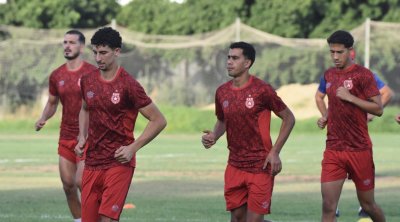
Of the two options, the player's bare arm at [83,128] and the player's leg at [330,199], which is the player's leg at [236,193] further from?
the player's bare arm at [83,128]

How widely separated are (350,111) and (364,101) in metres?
0.21

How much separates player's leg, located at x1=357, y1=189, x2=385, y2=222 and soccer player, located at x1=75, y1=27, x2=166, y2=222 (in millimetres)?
3210

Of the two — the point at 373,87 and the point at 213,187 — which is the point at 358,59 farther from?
the point at 373,87

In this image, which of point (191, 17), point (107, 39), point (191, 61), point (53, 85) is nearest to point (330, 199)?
point (107, 39)

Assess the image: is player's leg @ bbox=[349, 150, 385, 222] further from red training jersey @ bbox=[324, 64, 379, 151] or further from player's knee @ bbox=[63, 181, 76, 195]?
player's knee @ bbox=[63, 181, 76, 195]

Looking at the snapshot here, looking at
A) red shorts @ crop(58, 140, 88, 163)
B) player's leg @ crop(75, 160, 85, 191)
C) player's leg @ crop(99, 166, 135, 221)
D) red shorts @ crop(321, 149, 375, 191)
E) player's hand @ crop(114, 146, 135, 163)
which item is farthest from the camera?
red shorts @ crop(58, 140, 88, 163)

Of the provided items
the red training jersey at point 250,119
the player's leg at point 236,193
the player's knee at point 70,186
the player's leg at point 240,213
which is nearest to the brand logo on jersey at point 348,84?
the red training jersey at point 250,119

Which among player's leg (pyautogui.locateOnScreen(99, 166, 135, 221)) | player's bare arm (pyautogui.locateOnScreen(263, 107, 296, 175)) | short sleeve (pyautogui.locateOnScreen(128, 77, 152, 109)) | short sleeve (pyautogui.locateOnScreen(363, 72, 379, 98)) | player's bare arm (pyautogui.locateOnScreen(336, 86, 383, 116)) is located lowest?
player's leg (pyautogui.locateOnScreen(99, 166, 135, 221))

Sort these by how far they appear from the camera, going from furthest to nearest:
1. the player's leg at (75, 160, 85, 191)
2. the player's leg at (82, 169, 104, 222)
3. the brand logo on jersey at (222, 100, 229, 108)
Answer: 1. the player's leg at (75, 160, 85, 191)
2. the brand logo on jersey at (222, 100, 229, 108)
3. the player's leg at (82, 169, 104, 222)

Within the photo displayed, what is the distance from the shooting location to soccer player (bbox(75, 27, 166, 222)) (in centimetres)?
1030

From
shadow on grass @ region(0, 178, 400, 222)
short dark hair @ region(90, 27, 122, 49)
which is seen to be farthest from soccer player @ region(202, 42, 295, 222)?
shadow on grass @ region(0, 178, 400, 222)

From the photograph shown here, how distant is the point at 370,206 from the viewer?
41.5ft

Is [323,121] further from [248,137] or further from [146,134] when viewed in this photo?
[146,134]

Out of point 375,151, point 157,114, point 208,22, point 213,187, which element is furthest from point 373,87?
point 208,22
